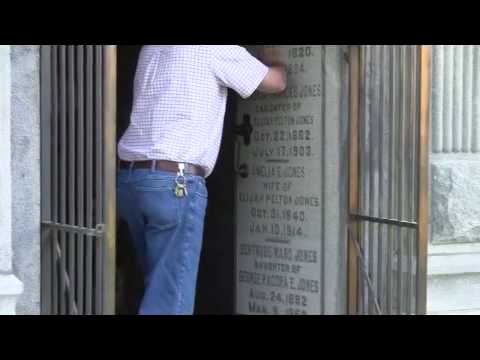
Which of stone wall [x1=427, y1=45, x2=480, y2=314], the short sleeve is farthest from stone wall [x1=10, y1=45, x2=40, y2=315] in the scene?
stone wall [x1=427, y1=45, x2=480, y2=314]

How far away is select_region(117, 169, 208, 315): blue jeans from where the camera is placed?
410 cm

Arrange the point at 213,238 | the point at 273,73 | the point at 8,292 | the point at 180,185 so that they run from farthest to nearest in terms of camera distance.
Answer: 1. the point at 213,238
2. the point at 273,73
3. the point at 180,185
4. the point at 8,292

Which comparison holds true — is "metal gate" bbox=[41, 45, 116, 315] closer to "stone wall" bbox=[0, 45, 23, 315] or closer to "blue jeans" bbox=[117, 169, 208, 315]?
"stone wall" bbox=[0, 45, 23, 315]

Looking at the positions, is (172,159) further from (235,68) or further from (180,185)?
(235,68)

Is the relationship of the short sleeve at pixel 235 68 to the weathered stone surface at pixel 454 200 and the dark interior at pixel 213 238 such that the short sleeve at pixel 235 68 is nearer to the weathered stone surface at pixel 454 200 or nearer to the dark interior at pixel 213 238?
the dark interior at pixel 213 238

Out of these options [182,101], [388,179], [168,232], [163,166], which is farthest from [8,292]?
[388,179]

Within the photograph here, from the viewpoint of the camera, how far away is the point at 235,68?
432 centimetres

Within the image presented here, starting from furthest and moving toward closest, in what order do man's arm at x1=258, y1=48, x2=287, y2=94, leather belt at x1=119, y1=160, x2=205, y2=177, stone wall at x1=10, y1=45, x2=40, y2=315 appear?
man's arm at x1=258, y1=48, x2=287, y2=94, leather belt at x1=119, y1=160, x2=205, y2=177, stone wall at x1=10, y1=45, x2=40, y2=315

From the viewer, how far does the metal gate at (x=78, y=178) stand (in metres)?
3.59

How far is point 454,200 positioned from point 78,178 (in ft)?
7.49

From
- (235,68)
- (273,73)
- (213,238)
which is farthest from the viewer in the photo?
(213,238)

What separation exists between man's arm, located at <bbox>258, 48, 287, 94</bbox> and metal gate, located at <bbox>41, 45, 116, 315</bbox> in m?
1.05

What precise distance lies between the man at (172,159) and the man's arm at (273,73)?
30cm

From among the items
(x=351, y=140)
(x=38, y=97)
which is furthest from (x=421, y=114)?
(x=38, y=97)
